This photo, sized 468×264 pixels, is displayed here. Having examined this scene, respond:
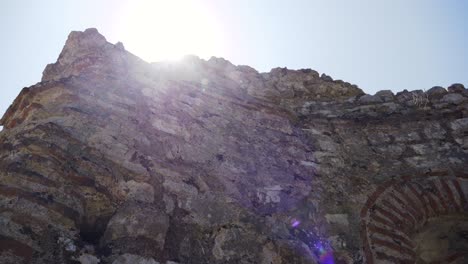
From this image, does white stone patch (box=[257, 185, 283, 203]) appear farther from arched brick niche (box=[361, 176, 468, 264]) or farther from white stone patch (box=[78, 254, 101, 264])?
white stone patch (box=[78, 254, 101, 264])

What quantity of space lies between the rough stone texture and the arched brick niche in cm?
1

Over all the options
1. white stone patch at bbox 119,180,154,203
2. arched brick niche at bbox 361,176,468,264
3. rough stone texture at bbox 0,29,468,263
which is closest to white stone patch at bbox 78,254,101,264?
rough stone texture at bbox 0,29,468,263

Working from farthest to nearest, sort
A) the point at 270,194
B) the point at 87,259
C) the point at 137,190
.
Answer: the point at 270,194
the point at 137,190
the point at 87,259

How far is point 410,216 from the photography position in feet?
11.5

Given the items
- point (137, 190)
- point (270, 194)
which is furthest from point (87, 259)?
point (270, 194)

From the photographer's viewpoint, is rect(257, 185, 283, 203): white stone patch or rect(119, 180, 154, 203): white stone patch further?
rect(257, 185, 283, 203): white stone patch

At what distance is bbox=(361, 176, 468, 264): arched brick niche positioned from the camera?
128 inches

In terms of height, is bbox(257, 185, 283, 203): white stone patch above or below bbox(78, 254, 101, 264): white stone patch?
above

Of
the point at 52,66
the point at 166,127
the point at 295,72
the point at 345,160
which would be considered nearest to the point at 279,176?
the point at 345,160

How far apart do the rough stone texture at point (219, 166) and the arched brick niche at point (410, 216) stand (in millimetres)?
12

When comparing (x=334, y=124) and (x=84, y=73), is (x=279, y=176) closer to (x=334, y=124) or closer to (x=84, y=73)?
(x=334, y=124)

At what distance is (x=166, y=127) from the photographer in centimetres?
352

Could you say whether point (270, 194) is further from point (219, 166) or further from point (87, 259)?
point (87, 259)

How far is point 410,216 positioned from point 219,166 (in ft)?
5.67
